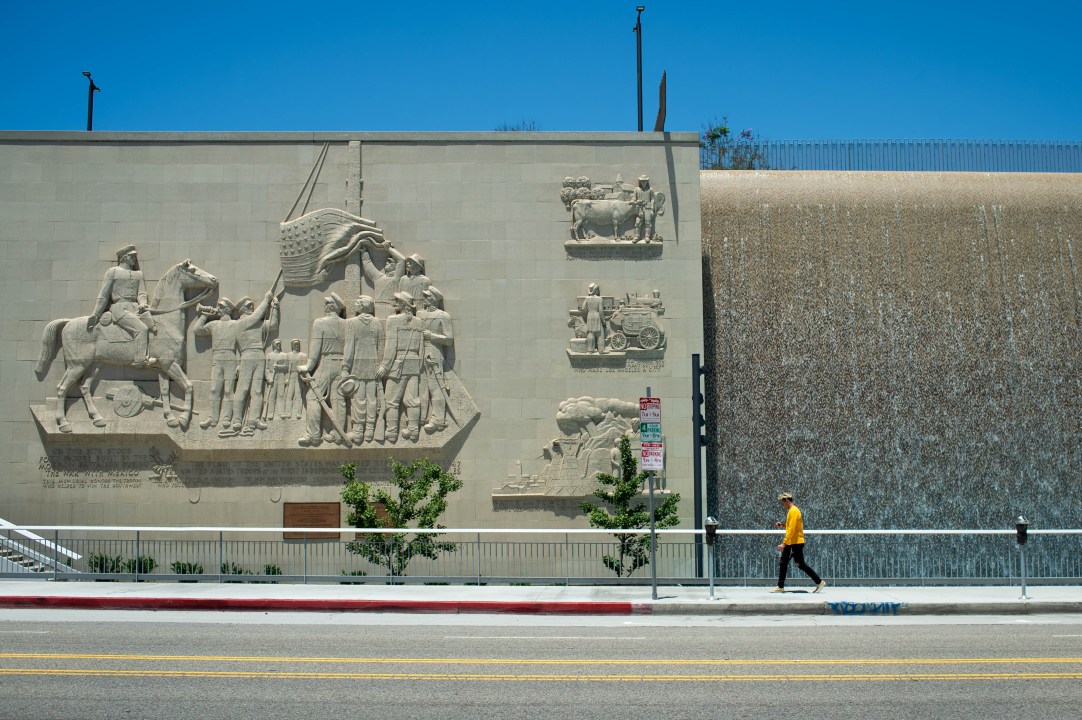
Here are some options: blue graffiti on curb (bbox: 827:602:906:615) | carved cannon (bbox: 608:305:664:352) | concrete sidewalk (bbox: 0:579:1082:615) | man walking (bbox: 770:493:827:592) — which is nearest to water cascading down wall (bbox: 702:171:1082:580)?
carved cannon (bbox: 608:305:664:352)

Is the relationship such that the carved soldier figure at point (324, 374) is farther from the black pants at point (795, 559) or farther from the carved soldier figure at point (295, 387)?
the black pants at point (795, 559)

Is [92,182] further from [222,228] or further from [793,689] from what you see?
[793,689]

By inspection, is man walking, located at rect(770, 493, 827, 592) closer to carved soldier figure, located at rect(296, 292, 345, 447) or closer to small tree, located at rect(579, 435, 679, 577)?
small tree, located at rect(579, 435, 679, 577)

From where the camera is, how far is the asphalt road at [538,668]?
30.4ft

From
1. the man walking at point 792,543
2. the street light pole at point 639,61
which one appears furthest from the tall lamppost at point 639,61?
the man walking at point 792,543

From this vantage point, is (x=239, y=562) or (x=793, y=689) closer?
(x=793, y=689)

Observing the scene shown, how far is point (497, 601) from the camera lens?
16781 millimetres

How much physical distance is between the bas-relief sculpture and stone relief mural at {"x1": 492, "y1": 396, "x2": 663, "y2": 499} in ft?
6.50

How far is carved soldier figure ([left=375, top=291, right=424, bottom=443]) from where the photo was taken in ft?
80.3

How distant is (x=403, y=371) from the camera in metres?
24.6

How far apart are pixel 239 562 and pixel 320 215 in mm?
8470

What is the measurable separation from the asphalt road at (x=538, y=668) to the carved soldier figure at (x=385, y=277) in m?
10.8

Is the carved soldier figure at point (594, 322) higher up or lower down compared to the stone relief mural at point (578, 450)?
higher up

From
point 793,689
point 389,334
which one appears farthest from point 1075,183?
point 793,689
